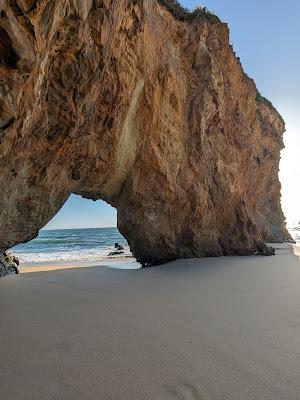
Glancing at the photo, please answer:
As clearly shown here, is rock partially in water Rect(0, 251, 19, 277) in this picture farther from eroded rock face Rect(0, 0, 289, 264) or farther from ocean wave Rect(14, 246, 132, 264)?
ocean wave Rect(14, 246, 132, 264)

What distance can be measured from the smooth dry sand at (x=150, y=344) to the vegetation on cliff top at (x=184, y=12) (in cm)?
812

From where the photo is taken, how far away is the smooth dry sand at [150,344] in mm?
2078

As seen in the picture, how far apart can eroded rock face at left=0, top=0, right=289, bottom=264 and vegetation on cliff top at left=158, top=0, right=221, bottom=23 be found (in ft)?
0.47

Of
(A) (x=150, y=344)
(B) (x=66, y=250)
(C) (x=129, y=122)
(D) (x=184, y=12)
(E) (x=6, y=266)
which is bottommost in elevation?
(B) (x=66, y=250)

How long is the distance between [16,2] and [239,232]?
9.21 m

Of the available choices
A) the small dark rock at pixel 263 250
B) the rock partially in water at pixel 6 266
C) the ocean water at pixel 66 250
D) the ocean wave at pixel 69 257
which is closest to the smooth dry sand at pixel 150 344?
the rock partially in water at pixel 6 266

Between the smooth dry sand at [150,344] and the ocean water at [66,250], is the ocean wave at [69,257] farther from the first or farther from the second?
the smooth dry sand at [150,344]

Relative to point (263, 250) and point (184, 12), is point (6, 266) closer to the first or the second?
point (263, 250)

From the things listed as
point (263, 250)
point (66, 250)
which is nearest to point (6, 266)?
point (263, 250)

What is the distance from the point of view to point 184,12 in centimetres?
983

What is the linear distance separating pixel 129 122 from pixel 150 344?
603 cm

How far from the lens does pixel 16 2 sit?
2750 millimetres

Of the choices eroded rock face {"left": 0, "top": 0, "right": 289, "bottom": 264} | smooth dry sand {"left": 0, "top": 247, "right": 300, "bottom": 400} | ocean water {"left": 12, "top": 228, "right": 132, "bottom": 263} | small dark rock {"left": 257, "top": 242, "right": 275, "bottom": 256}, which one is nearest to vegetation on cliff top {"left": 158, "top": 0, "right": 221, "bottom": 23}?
eroded rock face {"left": 0, "top": 0, "right": 289, "bottom": 264}

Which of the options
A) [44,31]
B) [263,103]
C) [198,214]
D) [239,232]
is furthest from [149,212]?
[263,103]
